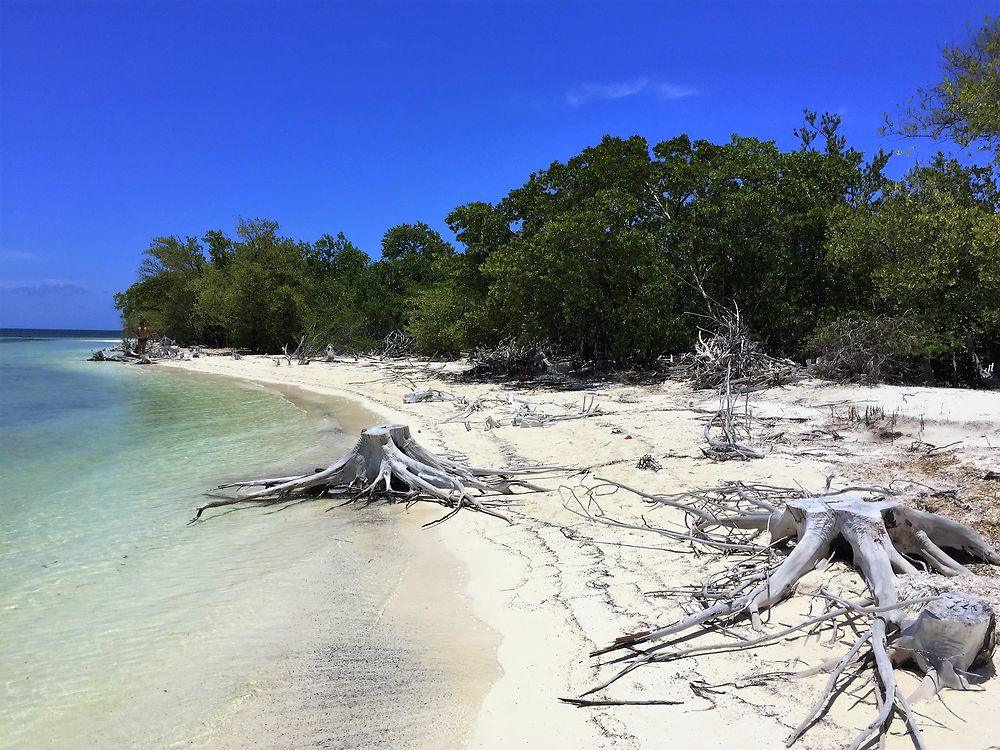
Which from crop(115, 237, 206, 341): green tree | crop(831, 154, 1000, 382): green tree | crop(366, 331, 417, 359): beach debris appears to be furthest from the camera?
crop(115, 237, 206, 341): green tree

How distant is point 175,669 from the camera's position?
12.7 ft

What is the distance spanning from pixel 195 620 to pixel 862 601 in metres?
4.50

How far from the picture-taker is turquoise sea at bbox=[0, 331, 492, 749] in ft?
10.9

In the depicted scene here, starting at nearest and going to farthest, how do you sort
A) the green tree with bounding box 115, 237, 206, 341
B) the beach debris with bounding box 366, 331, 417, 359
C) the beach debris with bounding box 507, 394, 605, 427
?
the beach debris with bounding box 507, 394, 605, 427
the beach debris with bounding box 366, 331, 417, 359
the green tree with bounding box 115, 237, 206, 341

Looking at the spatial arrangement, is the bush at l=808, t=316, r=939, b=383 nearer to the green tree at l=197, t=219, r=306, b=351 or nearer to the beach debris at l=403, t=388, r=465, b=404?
the beach debris at l=403, t=388, r=465, b=404

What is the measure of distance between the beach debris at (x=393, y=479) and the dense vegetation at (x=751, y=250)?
9520 mm

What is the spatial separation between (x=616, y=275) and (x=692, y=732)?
14576 millimetres

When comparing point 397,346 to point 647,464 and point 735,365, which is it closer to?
point 735,365

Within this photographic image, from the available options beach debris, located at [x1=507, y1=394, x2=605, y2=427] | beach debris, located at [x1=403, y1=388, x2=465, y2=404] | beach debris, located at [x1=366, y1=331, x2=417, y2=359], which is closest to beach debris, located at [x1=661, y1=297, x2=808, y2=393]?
beach debris, located at [x1=507, y1=394, x2=605, y2=427]

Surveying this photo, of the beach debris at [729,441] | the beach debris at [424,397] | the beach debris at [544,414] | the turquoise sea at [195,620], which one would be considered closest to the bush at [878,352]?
the beach debris at [729,441]

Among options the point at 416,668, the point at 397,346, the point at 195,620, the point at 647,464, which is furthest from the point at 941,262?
the point at 397,346

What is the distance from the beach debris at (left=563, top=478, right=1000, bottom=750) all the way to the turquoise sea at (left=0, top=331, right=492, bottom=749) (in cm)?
139

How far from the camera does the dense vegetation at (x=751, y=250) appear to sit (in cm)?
1206

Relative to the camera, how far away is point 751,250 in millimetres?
16188
